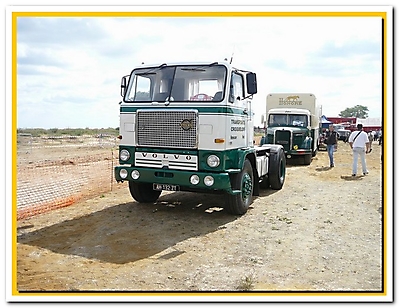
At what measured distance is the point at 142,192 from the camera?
30.6 feet

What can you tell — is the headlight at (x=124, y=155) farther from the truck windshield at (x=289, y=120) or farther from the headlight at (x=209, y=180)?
the truck windshield at (x=289, y=120)

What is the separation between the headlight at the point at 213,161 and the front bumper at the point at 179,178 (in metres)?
0.18

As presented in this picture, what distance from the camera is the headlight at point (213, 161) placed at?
24.9 feet

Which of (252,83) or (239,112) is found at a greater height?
(252,83)

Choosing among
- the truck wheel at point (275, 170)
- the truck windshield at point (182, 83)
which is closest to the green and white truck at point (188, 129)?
the truck windshield at point (182, 83)

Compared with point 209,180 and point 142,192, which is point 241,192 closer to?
point 209,180

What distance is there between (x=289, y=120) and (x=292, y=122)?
16 centimetres

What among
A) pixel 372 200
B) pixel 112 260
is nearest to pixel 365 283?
pixel 112 260

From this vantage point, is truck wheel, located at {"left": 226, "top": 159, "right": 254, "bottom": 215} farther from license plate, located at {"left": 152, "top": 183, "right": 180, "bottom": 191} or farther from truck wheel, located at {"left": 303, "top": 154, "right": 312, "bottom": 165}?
truck wheel, located at {"left": 303, "top": 154, "right": 312, "bottom": 165}

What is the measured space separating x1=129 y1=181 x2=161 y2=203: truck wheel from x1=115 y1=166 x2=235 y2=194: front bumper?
899 mm

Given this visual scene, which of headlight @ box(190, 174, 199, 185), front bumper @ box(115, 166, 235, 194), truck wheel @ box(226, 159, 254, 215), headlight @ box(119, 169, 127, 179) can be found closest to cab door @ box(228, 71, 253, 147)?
truck wheel @ box(226, 159, 254, 215)

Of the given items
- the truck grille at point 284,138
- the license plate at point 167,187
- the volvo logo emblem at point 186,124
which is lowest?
the license plate at point 167,187

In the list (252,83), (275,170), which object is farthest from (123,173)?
(275,170)

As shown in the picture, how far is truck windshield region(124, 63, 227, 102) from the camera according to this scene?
7887 millimetres
